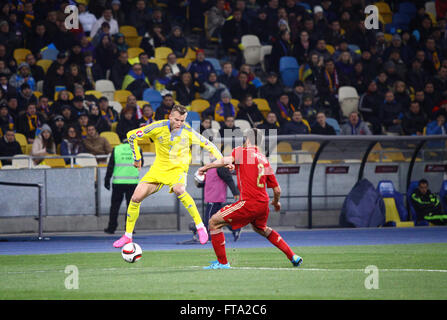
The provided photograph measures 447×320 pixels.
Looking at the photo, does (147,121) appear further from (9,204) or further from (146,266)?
(146,266)

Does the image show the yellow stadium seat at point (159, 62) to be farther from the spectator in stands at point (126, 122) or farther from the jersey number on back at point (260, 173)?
the jersey number on back at point (260, 173)

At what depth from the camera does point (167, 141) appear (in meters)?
12.9

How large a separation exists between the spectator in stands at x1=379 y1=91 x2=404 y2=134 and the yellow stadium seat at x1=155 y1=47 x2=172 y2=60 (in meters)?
6.43

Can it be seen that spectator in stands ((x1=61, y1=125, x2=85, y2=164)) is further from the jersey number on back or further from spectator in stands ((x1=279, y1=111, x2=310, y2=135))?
the jersey number on back

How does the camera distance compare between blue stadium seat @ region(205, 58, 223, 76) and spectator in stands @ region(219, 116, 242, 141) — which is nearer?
spectator in stands @ region(219, 116, 242, 141)

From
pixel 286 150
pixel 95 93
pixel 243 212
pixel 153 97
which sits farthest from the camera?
pixel 153 97

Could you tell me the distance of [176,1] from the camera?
83.4ft

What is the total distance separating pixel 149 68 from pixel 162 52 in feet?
5.07

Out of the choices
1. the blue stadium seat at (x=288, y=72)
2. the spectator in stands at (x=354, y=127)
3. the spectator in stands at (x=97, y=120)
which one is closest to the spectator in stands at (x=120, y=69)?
the spectator in stands at (x=97, y=120)

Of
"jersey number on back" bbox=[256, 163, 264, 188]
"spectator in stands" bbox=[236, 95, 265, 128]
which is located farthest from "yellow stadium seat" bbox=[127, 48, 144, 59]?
"jersey number on back" bbox=[256, 163, 264, 188]

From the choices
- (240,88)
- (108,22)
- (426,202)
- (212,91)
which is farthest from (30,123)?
(426,202)

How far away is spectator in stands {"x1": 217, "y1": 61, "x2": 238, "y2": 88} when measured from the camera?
75.6 ft

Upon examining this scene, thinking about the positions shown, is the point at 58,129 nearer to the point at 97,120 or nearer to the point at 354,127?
the point at 97,120
